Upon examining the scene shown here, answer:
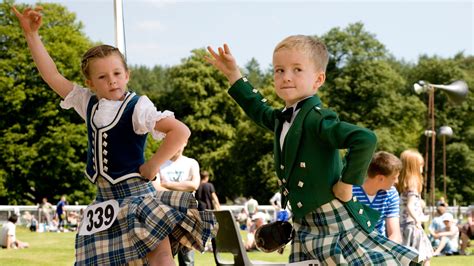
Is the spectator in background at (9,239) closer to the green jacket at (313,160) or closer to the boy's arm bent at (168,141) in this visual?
the boy's arm bent at (168,141)

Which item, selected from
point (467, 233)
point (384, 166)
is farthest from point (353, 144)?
point (467, 233)

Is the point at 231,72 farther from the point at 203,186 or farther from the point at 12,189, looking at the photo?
the point at 12,189

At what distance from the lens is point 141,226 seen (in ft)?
13.2

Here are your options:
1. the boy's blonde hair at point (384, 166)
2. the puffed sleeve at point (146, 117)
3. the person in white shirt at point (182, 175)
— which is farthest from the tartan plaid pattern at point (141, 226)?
the person in white shirt at point (182, 175)

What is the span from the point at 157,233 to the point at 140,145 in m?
0.48

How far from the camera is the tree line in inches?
1662

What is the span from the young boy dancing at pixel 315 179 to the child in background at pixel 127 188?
55 cm

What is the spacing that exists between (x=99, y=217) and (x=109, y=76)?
73cm

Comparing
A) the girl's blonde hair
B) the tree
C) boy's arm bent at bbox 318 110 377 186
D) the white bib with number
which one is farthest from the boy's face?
the tree

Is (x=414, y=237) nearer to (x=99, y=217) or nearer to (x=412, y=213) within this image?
(x=412, y=213)

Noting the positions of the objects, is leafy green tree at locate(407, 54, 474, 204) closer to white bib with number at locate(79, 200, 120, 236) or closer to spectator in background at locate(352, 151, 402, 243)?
spectator in background at locate(352, 151, 402, 243)

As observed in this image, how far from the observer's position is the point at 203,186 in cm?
1327

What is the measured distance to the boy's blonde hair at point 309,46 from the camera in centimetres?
385

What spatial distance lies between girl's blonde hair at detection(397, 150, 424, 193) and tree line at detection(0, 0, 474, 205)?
113 feet
